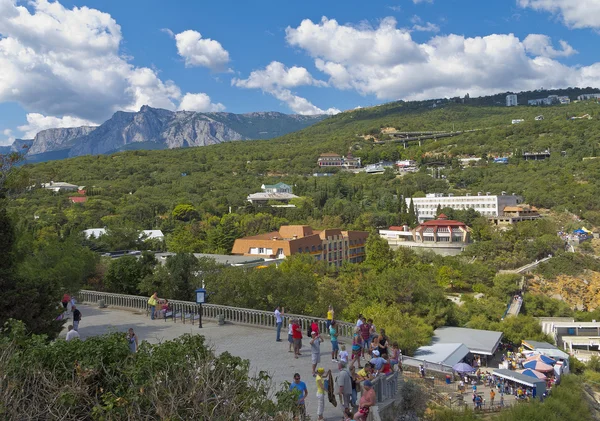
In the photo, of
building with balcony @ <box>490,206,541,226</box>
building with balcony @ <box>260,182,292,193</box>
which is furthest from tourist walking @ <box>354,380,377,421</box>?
building with balcony @ <box>260,182,292,193</box>

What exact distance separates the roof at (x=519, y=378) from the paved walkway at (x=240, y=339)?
37.1 feet

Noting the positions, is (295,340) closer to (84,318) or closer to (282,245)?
(84,318)

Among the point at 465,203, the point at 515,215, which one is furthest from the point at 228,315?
the point at 465,203

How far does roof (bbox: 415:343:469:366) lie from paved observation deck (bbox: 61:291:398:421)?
10.2 meters

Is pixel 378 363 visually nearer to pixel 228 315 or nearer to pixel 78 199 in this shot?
pixel 228 315

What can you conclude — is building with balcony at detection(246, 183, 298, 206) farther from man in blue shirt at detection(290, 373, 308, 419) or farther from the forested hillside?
man in blue shirt at detection(290, 373, 308, 419)

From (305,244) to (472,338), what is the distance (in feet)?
79.9

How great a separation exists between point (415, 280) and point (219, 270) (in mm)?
12363

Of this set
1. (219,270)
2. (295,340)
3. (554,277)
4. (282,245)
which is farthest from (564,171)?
(295,340)

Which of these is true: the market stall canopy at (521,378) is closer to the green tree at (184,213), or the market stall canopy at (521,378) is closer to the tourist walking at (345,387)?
the tourist walking at (345,387)

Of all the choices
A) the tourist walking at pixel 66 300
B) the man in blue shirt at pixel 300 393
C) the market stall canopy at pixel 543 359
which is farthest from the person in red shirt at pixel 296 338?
the market stall canopy at pixel 543 359

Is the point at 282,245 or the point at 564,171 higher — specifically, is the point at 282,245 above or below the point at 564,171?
below

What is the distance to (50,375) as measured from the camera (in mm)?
6164

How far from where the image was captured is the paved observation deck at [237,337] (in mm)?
9617
